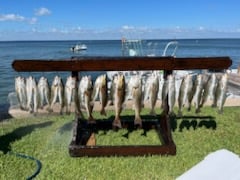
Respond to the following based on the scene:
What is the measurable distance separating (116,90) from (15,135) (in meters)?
2.98

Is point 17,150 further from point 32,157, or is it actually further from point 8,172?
point 8,172

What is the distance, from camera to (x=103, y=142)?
7.45 metres

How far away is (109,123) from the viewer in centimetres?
794

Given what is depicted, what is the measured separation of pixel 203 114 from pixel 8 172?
5.70 meters

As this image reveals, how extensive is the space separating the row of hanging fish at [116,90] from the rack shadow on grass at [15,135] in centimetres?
106

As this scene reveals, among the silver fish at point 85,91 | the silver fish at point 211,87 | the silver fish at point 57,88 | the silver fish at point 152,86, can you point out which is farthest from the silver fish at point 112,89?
the silver fish at point 211,87

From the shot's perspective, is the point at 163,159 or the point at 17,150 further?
the point at 17,150

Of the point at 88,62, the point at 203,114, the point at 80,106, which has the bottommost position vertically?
the point at 203,114

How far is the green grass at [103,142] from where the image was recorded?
5.91m

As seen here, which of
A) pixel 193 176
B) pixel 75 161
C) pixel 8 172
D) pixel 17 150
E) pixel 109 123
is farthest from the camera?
pixel 109 123

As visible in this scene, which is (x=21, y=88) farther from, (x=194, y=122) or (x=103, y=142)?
(x=194, y=122)

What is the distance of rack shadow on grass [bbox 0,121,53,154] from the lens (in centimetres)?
722

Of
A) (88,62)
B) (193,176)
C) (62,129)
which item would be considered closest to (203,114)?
(62,129)

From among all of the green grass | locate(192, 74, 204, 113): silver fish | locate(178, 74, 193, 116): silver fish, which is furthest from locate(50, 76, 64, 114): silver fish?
locate(192, 74, 204, 113): silver fish
